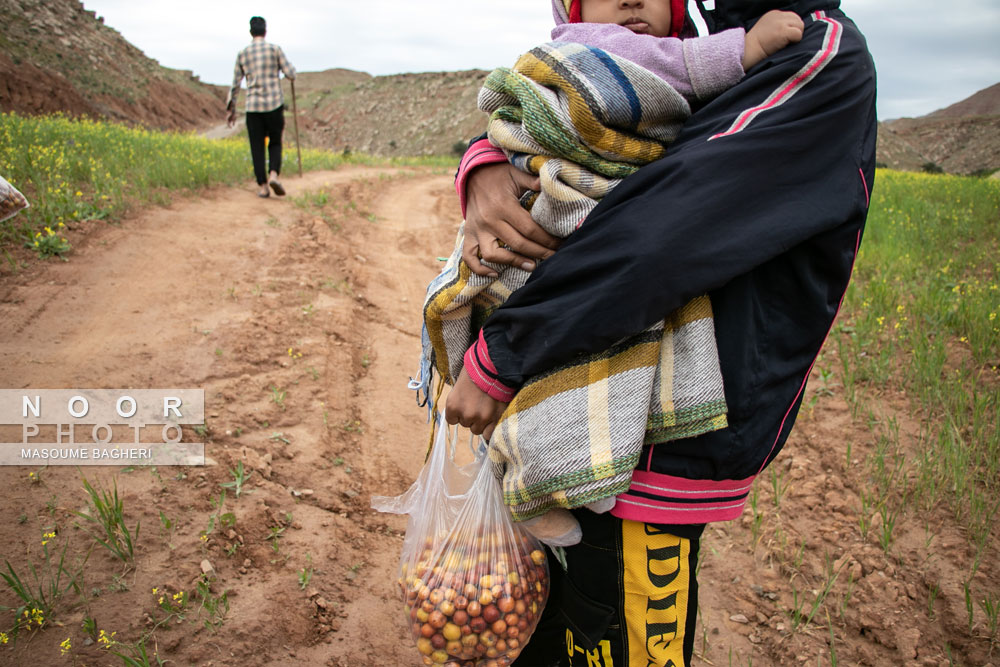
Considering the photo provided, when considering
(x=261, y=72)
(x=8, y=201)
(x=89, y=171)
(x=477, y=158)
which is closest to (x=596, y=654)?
(x=477, y=158)

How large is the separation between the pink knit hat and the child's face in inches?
1.2

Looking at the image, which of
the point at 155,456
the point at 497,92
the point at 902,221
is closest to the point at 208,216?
the point at 155,456

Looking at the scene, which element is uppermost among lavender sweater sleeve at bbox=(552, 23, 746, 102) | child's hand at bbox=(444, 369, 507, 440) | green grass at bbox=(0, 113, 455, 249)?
green grass at bbox=(0, 113, 455, 249)

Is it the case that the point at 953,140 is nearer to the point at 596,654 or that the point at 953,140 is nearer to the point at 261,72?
the point at 261,72

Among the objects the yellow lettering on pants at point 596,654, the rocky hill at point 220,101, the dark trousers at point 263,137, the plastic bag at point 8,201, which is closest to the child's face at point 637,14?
the yellow lettering on pants at point 596,654

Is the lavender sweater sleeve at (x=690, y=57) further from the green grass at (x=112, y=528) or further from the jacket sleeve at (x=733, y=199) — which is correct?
the green grass at (x=112, y=528)

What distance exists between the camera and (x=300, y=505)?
2834 millimetres

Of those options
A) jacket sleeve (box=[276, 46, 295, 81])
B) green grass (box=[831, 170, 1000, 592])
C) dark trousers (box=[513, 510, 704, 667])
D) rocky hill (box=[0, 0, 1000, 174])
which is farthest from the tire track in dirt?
rocky hill (box=[0, 0, 1000, 174])

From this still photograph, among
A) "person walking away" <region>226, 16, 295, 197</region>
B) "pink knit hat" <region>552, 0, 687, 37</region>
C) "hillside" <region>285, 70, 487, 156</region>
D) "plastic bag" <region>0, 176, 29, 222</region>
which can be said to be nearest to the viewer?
"pink knit hat" <region>552, 0, 687, 37</region>

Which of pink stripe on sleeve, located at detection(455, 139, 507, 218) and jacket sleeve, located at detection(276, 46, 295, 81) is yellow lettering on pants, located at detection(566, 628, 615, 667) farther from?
jacket sleeve, located at detection(276, 46, 295, 81)

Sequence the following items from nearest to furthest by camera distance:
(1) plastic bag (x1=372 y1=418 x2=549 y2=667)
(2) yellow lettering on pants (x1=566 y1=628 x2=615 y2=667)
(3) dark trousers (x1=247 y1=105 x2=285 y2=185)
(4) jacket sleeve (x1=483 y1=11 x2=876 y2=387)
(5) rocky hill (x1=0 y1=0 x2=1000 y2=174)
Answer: (4) jacket sleeve (x1=483 y1=11 x2=876 y2=387), (2) yellow lettering on pants (x1=566 y1=628 x2=615 y2=667), (1) plastic bag (x1=372 y1=418 x2=549 y2=667), (3) dark trousers (x1=247 y1=105 x2=285 y2=185), (5) rocky hill (x1=0 y1=0 x2=1000 y2=174)

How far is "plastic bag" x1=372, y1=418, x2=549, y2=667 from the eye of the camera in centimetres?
144

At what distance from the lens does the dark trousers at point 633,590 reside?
1.17 m

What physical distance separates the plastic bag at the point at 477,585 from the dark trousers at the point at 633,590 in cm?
22
